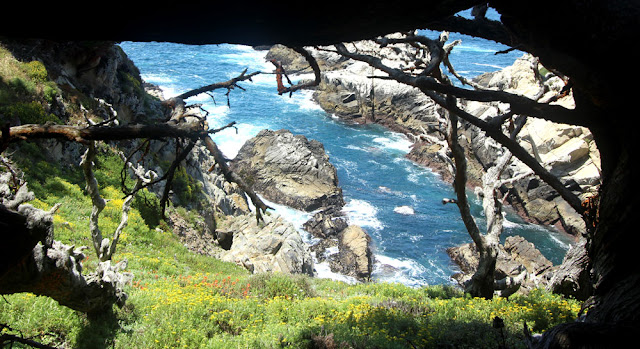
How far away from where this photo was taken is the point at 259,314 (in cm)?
931

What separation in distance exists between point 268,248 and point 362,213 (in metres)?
16.5

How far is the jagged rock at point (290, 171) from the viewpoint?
38500 mm

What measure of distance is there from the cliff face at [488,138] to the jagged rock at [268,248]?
907 cm

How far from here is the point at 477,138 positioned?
4606cm

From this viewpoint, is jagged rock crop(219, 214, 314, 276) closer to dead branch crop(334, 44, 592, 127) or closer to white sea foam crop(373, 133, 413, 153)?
dead branch crop(334, 44, 592, 127)

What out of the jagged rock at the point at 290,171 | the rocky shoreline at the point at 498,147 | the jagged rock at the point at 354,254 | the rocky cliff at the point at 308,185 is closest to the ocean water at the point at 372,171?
the jagged rock at the point at 354,254

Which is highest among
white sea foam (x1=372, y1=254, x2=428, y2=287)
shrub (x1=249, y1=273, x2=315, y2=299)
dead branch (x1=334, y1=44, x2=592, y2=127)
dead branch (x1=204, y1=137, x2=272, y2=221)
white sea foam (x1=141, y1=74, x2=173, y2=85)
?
dead branch (x1=334, y1=44, x2=592, y2=127)

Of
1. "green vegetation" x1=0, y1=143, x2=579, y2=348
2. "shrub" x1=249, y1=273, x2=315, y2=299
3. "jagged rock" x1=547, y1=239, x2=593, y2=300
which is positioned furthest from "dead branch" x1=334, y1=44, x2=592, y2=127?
"shrub" x1=249, y1=273, x2=315, y2=299

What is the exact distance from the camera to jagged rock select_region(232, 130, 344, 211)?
38.5 meters

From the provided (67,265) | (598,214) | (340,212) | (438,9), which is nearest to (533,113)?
(598,214)

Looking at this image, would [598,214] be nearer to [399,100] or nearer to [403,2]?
[403,2]

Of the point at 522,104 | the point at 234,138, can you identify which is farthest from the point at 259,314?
the point at 234,138

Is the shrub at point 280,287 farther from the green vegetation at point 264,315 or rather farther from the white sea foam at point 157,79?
the white sea foam at point 157,79

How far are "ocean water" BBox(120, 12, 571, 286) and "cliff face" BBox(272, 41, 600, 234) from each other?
1.85 meters
